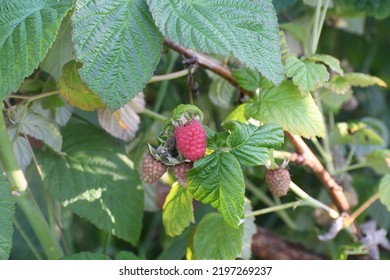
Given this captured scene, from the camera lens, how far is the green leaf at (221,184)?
70 cm

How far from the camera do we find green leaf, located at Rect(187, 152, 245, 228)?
701 millimetres

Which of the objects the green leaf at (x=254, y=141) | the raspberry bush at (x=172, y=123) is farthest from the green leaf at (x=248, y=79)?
the green leaf at (x=254, y=141)

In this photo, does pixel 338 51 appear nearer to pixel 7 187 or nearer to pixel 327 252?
pixel 327 252

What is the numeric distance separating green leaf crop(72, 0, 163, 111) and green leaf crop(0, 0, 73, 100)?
0.03 m

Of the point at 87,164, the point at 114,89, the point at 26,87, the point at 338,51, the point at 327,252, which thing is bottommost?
the point at 327,252

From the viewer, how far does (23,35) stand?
69cm

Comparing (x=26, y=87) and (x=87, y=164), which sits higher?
(x=26, y=87)

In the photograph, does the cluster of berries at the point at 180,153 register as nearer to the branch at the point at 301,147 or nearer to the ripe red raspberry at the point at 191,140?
the ripe red raspberry at the point at 191,140

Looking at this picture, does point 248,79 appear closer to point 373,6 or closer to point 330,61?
point 330,61

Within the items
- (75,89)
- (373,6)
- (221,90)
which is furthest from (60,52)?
(373,6)

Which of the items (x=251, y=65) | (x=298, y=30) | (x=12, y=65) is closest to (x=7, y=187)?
(x=12, y=65)

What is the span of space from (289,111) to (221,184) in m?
0.16
